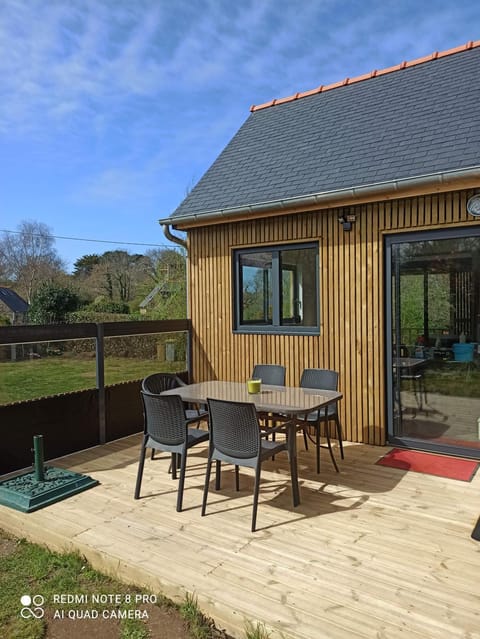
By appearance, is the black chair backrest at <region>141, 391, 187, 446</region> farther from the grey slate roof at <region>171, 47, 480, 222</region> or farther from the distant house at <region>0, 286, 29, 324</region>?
the distant house at <region>0, 286, 29, 324</region>

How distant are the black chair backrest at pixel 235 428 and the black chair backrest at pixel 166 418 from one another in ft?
0.98

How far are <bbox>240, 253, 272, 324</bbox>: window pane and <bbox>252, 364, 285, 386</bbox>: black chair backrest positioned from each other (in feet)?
3.22

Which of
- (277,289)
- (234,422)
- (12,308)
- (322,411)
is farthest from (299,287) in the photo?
(12,308)

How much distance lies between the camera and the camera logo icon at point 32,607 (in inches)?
90.3

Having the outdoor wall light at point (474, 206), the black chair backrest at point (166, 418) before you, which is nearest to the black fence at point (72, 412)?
the black chair backrest at point (166, 418)

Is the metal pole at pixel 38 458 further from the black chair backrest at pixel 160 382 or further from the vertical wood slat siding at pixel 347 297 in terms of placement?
the vertical wood slat siding at pixel 347 297

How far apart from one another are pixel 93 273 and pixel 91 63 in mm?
16457

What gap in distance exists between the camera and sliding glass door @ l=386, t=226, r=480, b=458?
4375 mm

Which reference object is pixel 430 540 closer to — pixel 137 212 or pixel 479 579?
pixel 479 579

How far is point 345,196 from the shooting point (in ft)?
15.3

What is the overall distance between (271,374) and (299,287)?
1.25m

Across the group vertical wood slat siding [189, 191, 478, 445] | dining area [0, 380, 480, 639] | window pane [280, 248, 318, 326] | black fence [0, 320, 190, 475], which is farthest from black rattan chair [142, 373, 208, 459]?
window pane [280, 248, 318, 326]

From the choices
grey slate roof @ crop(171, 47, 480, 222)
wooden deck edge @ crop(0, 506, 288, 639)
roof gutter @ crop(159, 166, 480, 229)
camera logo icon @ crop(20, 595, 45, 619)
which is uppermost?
grey slate roof @ crop(171, 47, 480, 222)

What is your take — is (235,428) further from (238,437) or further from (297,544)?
(297,544)
